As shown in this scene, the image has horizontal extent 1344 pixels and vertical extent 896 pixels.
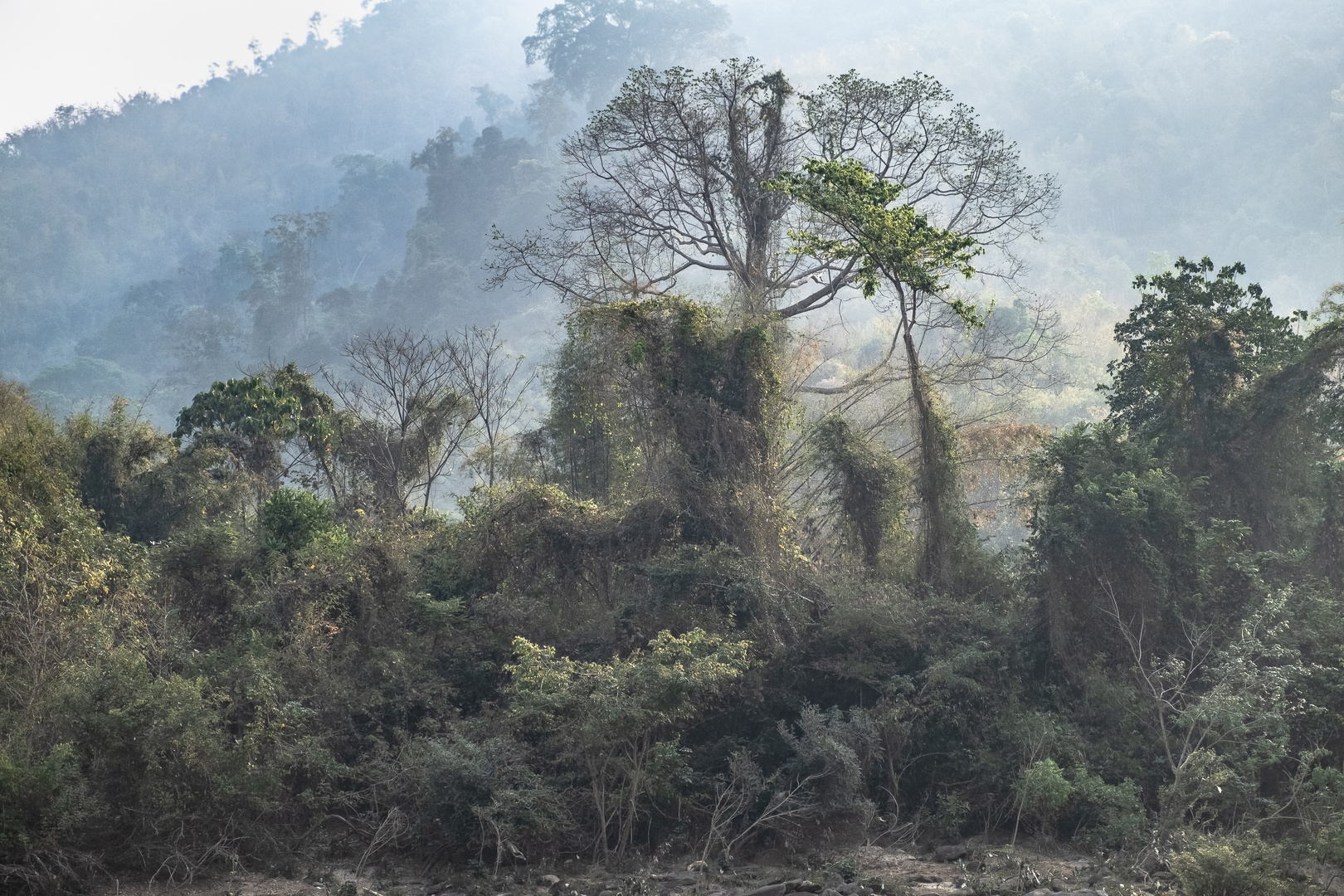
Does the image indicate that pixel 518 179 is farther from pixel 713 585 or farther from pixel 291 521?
pixel 713 585

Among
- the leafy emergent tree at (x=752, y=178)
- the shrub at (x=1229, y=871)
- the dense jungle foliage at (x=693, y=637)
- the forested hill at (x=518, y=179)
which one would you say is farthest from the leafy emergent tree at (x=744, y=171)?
the forested hill at (x=518, y=179)

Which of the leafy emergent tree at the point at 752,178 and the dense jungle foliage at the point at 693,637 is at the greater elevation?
the leafy emergent tree at the point at 752,178

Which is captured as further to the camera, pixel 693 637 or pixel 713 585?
pixel 713 585

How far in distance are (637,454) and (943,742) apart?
258 inches

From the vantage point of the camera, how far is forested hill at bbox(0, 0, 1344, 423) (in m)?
65.1

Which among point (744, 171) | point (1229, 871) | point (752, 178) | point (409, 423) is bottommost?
point (1229, 871)

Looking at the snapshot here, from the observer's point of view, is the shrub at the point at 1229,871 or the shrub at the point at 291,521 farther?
the shrub at the point at 291,521

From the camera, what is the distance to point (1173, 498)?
1228 cm

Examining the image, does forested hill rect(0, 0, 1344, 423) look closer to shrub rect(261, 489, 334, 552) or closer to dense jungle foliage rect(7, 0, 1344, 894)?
dense jungle foliage rect(7, 0, 1344, 894)

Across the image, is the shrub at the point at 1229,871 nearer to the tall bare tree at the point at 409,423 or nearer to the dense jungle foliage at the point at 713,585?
the dense jungle foliage at the point at 713,585

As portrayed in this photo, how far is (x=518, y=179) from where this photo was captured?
2662 inches

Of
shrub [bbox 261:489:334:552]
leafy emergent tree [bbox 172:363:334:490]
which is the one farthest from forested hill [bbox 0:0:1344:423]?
shrub [bbox 261:489:334:552]

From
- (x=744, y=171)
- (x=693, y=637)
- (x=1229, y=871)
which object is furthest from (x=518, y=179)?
(x=1229, y=871)

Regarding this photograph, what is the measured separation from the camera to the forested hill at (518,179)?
214 ft
